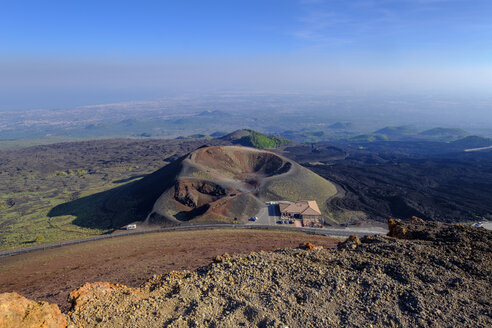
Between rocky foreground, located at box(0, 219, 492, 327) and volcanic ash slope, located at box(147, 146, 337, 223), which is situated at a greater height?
rocky foreground, located at box(0, 219, 492, 327)

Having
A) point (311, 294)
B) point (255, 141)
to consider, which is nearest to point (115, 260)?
point (311, 294)

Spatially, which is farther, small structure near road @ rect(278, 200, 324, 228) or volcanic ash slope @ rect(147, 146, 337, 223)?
volcanic ash slope @ rect(147, 146, 337, 223)

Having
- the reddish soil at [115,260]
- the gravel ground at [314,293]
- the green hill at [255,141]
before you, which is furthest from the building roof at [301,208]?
the green hill at [255,141]

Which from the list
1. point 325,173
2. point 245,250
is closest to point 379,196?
point 325,173

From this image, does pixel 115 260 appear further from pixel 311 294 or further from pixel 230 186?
pixel 230 186

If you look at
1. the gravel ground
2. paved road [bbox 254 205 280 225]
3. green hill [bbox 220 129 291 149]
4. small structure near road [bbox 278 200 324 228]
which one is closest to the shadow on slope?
paved road [bbox 254 205 280 225]

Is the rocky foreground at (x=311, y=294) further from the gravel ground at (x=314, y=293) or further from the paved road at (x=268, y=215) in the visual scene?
the paved road at (x=268, y=215)

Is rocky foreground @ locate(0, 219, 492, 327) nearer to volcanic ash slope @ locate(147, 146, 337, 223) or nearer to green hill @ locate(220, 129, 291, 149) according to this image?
volcanic ash slope @ locate(147, 146, 337, 223)

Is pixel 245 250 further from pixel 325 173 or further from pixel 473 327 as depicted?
pixel 325 173
